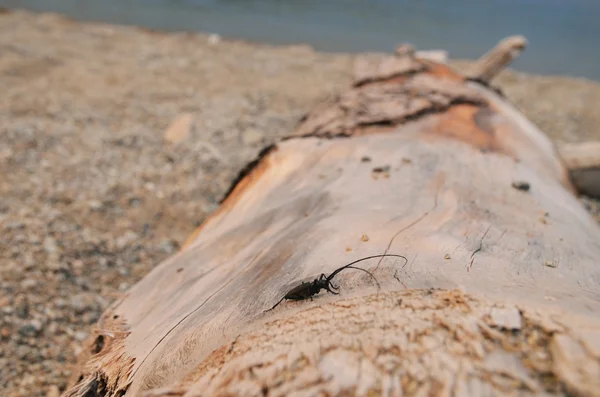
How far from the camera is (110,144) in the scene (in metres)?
4.47

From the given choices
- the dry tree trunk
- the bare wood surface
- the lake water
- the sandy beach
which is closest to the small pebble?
the dry tree trunk

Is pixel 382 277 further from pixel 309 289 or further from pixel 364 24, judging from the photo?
pixel 364 24

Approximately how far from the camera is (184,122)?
192 inches

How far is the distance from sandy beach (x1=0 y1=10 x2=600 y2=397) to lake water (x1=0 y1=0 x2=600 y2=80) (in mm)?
2036

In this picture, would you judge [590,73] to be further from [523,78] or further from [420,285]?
[420,285]

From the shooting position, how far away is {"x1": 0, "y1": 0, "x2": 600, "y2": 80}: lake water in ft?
33.6

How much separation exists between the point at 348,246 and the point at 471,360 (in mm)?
616

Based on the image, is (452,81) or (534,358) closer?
(534,358)

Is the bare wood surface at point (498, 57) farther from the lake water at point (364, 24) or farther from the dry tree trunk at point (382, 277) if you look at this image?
the lake water at point (364, 24)

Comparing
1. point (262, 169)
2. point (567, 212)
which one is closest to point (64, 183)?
point (262, 169)

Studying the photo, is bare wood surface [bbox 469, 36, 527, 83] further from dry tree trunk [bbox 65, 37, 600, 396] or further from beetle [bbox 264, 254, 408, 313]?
beetle [bbox 264, 254, 408, 313]

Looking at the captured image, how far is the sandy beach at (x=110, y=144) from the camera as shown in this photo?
269 centimetres

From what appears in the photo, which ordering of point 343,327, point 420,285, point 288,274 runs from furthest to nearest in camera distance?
1. point 288,274
2. point 420,285
3. point 343,327

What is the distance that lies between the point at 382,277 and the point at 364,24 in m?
11.7
